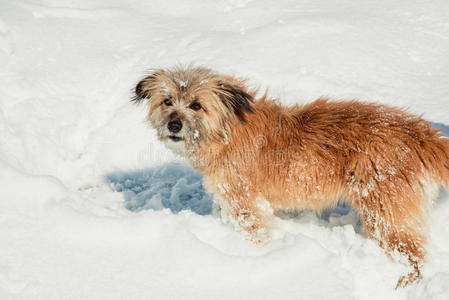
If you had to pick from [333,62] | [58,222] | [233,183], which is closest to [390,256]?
[233,183]

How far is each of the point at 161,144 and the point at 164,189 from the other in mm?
768

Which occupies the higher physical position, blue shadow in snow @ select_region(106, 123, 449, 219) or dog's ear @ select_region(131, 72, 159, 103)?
dog's ear @ select_region(131, 72, 159, 103)

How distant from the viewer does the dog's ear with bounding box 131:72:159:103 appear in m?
3.41

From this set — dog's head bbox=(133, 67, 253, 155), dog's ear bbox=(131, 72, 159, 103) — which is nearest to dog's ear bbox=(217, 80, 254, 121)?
dog's head bbox=(133, 67, 253, 155)

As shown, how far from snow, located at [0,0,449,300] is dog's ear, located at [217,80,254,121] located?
1035 mm

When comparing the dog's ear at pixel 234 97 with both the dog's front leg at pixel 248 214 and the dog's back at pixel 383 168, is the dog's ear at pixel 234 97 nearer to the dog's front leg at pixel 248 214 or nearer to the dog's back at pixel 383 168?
the dog's back at pixel 383 168

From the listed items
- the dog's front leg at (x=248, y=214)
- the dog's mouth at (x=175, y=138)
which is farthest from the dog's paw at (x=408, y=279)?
the dog's mouth at (x=175, y=138)

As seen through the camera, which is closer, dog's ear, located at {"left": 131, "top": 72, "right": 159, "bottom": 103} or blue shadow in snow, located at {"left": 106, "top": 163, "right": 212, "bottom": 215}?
dog's ear, located at {"left": 131, "top": 72, "right": 159, "bottom": 103}

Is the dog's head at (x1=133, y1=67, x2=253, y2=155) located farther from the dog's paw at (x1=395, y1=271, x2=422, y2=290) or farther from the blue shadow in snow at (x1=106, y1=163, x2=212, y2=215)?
the dog's paw at (x1=395, y1=271, x2=422, y2=290)

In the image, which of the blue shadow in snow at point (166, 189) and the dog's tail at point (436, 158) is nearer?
the dog's tail at point (436, 158)

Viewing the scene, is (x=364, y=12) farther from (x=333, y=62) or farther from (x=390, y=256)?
(x=390, y=256)

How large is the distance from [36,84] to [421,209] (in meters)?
5.11

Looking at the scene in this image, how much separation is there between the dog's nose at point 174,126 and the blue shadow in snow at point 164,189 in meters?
1.35

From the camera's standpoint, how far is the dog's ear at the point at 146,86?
341cm
